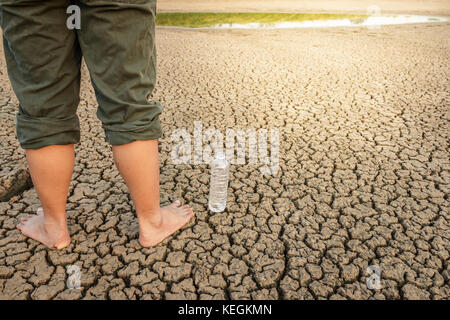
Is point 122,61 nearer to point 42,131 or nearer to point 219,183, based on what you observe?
point 42,131

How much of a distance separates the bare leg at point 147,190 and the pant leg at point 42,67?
205mm

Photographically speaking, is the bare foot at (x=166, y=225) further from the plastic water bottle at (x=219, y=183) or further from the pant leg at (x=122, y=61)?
the pant leg at (x=122, y=61)

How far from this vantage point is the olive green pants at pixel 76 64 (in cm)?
98

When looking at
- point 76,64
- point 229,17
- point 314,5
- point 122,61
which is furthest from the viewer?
point 314,5

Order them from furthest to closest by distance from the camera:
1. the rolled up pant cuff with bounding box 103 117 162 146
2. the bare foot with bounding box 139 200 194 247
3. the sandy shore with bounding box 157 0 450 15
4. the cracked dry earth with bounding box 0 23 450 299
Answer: the sandy shore with bounding box 157 0 450 15 < the bare foot with bounding box 139 200 194 247 < the cracked dry earth with bounding box 0 23 450 299 < the rolled up pant cuff with bounding box 103 117 162 146

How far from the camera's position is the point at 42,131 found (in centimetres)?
112

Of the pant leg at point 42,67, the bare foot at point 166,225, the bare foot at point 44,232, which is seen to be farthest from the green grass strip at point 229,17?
the pant leg at point 42,67

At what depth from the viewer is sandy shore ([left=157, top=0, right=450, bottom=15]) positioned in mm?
8609

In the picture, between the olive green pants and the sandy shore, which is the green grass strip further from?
the olive green pants

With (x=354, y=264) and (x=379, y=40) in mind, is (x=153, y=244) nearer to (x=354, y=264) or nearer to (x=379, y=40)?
(x=354, y=264)

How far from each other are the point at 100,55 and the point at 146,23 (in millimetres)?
164

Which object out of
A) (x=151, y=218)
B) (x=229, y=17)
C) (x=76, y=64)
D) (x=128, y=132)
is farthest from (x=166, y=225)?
(x=229, y=17)

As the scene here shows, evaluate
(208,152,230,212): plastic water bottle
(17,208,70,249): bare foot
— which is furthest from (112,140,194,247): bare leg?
(17,208,70,249): bare foot

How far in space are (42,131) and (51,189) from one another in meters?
0.24
